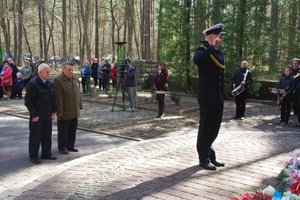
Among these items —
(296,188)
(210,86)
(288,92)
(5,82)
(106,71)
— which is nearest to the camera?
(296,188)

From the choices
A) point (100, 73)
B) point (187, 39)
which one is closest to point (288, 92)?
point (187, 39)

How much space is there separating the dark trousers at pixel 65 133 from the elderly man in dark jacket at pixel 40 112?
383 millimetres

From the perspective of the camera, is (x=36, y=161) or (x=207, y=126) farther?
(x=36, y=161)

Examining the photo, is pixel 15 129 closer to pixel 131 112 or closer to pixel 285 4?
pixel 131 112

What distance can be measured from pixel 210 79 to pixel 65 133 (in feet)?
10.9

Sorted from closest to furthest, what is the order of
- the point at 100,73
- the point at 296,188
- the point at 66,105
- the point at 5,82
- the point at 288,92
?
the point at 296,188 → the point at 66,105 → the point at 288,92 → the point at 5,82 → the point at 100,73

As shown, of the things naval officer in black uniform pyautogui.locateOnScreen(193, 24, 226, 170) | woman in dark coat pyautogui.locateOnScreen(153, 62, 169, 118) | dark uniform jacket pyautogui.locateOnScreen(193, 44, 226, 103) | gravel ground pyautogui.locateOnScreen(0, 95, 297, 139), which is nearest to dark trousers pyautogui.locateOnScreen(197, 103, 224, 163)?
naval officer in black uniform pyautogui.locateOnScreen(193, 24, 226, 170)

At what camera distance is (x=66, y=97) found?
252 inches

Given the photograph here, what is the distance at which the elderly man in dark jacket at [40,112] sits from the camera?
5.80m

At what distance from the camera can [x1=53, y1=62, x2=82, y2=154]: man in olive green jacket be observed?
633 centimetres

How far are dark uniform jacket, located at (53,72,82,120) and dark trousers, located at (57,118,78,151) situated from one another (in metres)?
0.14

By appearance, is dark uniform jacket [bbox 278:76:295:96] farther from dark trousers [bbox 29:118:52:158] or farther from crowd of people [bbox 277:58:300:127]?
dark trousers [bbox 29:118:52:158]

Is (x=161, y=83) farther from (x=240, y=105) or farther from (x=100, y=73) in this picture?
(x=100, y=73)

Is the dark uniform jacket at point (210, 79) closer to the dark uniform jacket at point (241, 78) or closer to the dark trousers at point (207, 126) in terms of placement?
the dark trousers at point (207, 126)
